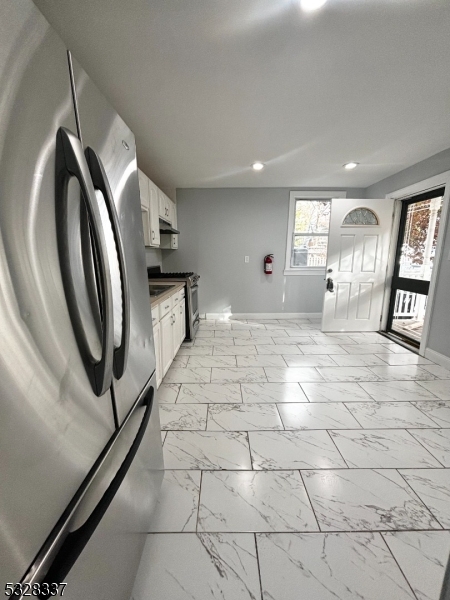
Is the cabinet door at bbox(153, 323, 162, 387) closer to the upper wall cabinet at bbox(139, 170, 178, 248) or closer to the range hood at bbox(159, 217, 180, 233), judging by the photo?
the upper wall cabinet at bbox(139, 170, 178, 248)

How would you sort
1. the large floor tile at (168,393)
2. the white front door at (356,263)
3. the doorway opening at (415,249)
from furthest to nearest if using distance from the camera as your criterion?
the white front door at (356,263) → the doorway opening at (415,249) → the large floor tile at (168,393)

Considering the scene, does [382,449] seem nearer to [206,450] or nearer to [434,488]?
[434,488]

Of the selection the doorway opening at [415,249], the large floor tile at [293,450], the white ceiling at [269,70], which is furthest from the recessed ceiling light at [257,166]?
the large floor tile at [293,450]

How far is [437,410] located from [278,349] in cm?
165

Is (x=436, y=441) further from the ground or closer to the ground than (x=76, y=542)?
closer to the ground

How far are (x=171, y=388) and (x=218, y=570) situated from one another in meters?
1.40

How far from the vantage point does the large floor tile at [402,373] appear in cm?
243

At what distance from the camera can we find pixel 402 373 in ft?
8.33

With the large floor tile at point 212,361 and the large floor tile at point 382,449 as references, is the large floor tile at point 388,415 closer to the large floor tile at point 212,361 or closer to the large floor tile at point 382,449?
the large floor tile at point 382,449

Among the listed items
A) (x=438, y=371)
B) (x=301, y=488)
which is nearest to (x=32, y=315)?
(x=301, y=488)

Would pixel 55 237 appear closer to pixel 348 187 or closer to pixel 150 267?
pixel 150 267

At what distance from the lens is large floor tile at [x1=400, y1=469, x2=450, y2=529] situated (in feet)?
3.84

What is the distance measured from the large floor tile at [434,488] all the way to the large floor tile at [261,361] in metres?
1.46

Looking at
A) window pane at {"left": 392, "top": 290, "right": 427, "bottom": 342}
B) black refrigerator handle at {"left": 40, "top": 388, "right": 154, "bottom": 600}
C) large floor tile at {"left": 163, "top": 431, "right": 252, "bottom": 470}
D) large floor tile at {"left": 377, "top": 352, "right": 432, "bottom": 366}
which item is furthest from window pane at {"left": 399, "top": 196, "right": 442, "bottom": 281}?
black refrigerator handle at {"left": 40, "top": 388, "right": 154, "bottom": 600}
